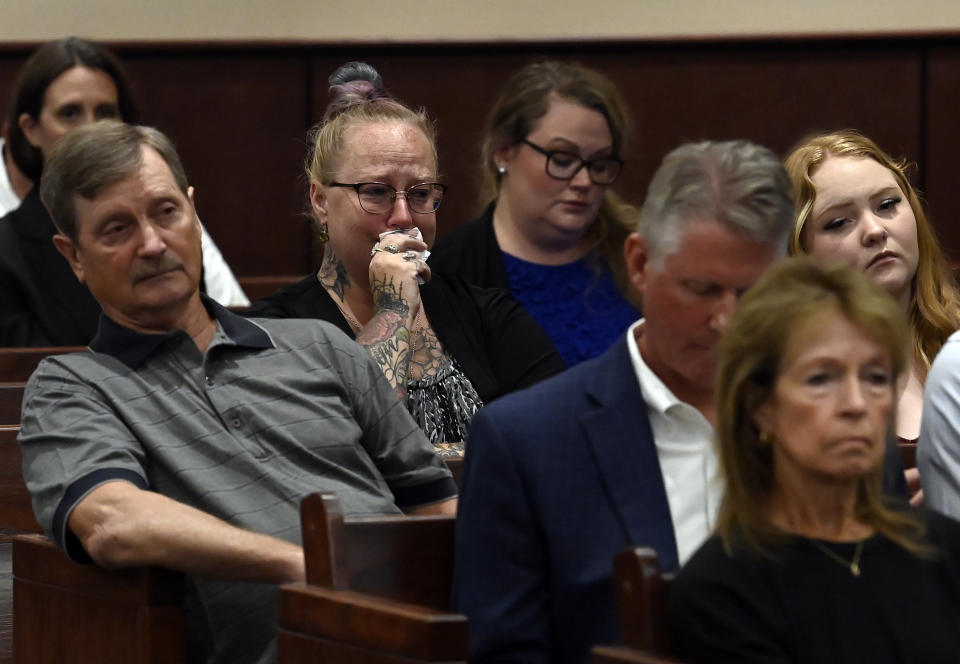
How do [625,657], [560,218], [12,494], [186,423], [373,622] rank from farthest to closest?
1. [560,218]
2. [12,494]
3. [186,423]
4. [373,622]
5. [625,657]

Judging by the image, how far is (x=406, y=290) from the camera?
246cm

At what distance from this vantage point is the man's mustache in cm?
215

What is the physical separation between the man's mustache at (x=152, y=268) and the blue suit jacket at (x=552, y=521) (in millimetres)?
646

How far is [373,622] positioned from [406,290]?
92cm

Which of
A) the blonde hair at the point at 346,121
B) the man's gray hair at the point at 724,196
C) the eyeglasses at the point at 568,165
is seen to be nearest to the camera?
the man's gray hair at the point at 724,196

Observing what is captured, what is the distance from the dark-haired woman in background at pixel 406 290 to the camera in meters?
2.47

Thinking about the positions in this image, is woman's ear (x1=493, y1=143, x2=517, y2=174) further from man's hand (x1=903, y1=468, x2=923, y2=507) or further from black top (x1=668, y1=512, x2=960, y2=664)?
black top (x1=668, y1=512, x2=960, y2=664)

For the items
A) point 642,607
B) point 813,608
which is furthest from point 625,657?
point 813,608

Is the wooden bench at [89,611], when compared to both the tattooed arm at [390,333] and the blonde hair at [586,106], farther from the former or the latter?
the blonde hair at [586,106]

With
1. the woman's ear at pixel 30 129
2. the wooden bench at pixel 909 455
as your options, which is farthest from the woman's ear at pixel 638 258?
the woman's ear at pixel 30 129

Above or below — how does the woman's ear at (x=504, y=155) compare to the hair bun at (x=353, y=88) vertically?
below

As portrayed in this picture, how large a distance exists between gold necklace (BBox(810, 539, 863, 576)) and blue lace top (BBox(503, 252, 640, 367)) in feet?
4.58

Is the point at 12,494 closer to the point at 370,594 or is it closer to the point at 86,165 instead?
the point at 86,165

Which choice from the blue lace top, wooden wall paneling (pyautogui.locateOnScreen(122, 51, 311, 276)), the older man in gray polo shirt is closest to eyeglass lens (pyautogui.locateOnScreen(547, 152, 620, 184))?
the blue lace top
